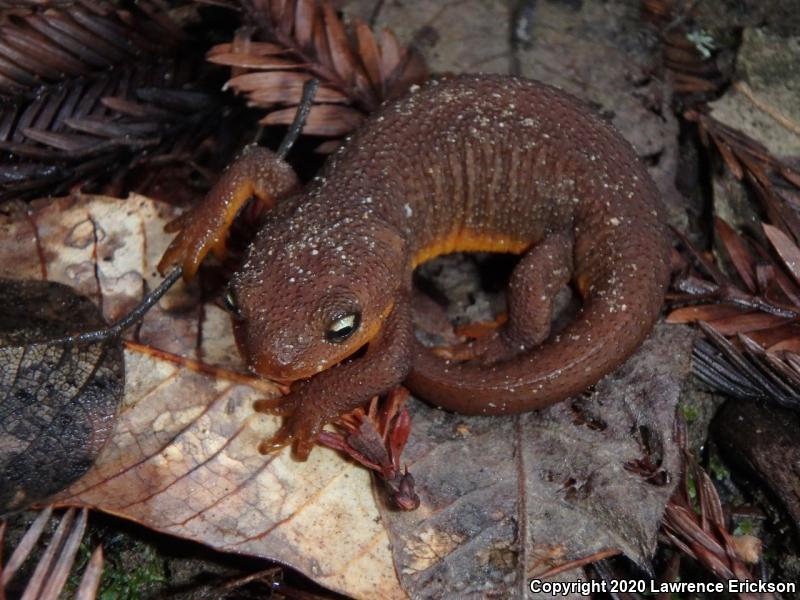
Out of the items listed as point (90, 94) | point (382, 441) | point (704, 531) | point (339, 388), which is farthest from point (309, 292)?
point (704, 531)


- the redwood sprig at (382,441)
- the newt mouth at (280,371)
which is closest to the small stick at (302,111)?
the newt mouth at (280,371)

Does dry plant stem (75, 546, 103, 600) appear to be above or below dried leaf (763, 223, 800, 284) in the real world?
above

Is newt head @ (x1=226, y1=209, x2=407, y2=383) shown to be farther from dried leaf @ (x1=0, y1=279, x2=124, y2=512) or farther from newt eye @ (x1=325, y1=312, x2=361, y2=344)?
dried leaf @ (x1=0, y1=279, x2=124, y2=512)

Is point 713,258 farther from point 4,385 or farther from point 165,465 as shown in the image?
point 4,385

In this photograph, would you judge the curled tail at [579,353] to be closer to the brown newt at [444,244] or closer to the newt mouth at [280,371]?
the brown newt at [444,244]

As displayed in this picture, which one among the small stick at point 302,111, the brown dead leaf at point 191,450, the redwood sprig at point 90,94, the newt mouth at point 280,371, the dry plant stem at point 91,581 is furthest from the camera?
the small stick at point 302,111

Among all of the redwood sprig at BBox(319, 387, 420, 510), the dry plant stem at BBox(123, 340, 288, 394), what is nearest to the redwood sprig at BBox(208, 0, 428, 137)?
the dry plant stem at BBox(123, 340, 288, 394)
